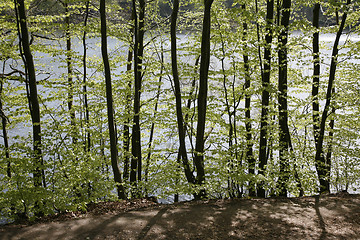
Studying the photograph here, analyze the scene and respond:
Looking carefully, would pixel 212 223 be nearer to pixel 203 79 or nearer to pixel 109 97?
pixel 203 79

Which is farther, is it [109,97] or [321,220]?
[109,97]

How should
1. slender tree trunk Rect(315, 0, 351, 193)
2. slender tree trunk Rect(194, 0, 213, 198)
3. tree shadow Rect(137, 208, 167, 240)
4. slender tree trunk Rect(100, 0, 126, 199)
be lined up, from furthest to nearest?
slender tree trunk Rect(315, 0, 351, 193) → slender tree trunk Rect(100, 0, 126, 199) → slender tree trunk Rect(194, 0, 213, 198) → tree shadow Rect(137, 208, 167, 240)

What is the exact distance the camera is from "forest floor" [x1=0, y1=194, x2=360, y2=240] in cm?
504

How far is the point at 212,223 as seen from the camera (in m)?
5.49

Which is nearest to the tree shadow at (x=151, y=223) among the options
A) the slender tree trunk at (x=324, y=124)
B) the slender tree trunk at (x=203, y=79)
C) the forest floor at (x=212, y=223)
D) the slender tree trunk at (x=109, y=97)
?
the forest floor at (x=212, y=223)

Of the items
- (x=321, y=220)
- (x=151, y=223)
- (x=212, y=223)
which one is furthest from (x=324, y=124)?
(x=151, y=223)

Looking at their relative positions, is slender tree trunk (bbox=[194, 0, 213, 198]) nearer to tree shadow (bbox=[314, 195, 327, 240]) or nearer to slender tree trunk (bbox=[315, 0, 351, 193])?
tree shadow (bbox=[314, 195, 327, 240])

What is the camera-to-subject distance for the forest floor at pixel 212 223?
16.5 feet

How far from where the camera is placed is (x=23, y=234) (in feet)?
16.7

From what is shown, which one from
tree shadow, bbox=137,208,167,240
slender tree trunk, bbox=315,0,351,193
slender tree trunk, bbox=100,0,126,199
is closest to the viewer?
tree shadow, bbox=137,208,167,240

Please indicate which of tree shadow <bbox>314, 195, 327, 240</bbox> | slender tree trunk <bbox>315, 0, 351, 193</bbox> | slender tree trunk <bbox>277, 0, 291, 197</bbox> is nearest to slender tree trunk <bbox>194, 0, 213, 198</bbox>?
slender tree trunk <bbox>277, 0, 291, 197</bbox>

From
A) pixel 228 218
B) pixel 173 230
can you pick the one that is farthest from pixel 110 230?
pixel 228 218

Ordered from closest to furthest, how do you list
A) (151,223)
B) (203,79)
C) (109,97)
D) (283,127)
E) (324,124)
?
1. (151,223)
2. (203,79)
3. (109,97)
4. (283,127)
5. (324,124)

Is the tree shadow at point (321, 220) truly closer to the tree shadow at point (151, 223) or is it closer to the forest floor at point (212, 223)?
the forest floor at point (212, 223)
